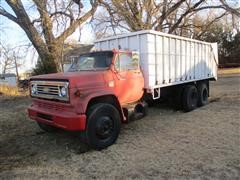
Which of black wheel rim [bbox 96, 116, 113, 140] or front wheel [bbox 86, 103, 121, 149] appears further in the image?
black wheel rim [bbox 96, 116, 113, 140]

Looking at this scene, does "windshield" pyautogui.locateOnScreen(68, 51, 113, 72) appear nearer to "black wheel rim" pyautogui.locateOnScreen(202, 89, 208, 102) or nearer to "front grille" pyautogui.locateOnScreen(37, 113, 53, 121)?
"front grille" pyautogui.locateOnScreen(37, 113, 53, 121)

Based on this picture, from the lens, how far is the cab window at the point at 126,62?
6875mm

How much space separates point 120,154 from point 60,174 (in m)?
1.34

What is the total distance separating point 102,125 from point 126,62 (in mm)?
1849

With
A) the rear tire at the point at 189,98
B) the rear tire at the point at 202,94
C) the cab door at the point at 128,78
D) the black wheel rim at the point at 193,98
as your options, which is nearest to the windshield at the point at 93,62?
the cab door at the point at 128,78

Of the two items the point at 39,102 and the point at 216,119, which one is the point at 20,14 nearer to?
the point at 39,102

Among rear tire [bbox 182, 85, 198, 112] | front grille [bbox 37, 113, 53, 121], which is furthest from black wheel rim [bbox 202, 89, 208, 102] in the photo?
front grille [bbox 37, 113, 53, 121]

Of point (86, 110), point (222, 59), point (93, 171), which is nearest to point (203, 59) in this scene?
point (86, 110)

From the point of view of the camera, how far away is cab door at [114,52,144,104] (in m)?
6.80

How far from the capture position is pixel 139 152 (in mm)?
5758

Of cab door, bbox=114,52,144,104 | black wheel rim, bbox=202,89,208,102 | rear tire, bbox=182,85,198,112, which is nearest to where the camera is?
cab door, bbox=114,52,144,104

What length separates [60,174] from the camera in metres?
4.87

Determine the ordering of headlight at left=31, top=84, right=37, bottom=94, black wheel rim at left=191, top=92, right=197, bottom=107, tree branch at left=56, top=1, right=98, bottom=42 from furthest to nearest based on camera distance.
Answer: tree branch at left=56, top=1, right=98, bottom=42 < black wheel rim at left=191, top=92, right=197, bottom=107 < headlight at left=31, top=84, right=37, bottom=94

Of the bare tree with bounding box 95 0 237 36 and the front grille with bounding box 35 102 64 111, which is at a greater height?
the bare tree with bounding box 95 0 237 36
